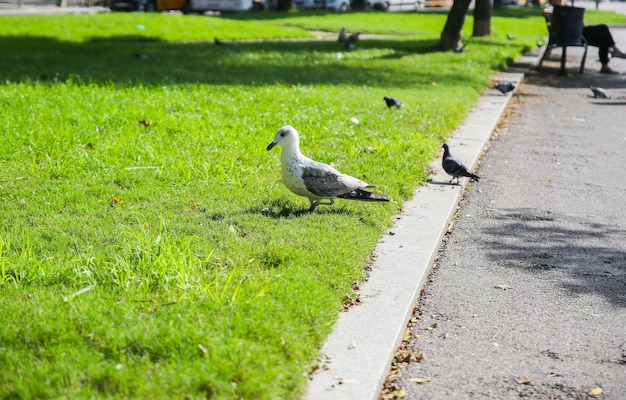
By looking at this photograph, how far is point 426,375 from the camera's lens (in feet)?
13.9

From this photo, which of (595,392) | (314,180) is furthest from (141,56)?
(595,392)

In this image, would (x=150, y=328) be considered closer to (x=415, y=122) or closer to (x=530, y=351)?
(x=530, y=351)

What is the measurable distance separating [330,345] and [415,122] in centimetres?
645

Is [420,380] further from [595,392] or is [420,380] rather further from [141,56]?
[141,56]

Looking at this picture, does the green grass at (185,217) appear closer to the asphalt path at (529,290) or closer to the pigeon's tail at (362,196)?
the pigeon's tail at (362,196)

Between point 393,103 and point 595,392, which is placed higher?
point 393,103

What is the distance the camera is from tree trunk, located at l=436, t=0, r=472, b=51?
18.2m

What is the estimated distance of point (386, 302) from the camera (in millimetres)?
4844

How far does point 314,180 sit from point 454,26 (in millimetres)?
13072

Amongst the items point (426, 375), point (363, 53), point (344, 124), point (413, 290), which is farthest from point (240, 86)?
point (426, 375)

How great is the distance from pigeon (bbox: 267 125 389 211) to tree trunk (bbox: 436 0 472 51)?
1270cm

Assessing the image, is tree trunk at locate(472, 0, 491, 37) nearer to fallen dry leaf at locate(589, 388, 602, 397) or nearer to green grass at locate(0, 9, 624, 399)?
green grass at locate(0, 9, 624, 399)

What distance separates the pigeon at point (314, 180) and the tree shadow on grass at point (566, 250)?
107 cm

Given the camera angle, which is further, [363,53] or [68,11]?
[68,11]
